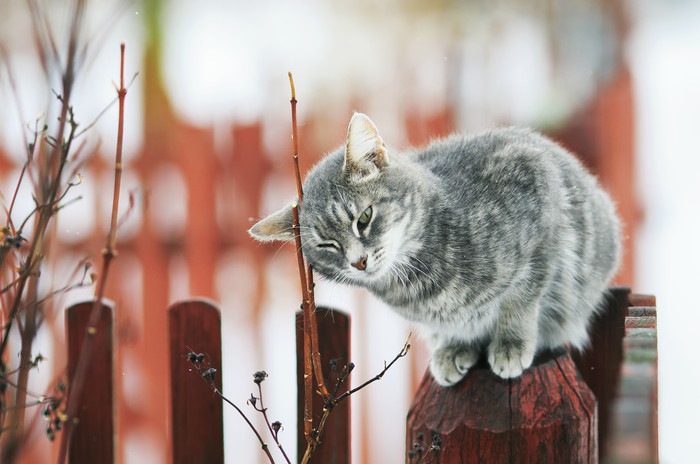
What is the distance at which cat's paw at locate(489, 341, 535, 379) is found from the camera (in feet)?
2.78

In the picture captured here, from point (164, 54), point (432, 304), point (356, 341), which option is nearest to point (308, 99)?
point (164, 54)

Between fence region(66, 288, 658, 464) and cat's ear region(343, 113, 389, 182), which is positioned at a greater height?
cat's ear region(343, 113, 389, 182)

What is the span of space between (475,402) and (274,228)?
0.30m

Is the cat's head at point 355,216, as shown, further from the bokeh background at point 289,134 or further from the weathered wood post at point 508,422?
the bokeh background at point 289,134

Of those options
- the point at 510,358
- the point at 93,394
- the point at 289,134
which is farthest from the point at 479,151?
the point at 289,134

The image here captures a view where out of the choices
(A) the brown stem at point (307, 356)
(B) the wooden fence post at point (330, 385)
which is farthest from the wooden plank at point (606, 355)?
(A) the brown stem at point (307, 356)

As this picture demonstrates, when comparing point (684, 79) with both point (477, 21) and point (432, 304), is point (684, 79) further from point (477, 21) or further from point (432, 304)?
point (432, 304)

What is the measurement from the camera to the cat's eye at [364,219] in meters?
0.85

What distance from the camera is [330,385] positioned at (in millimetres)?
922

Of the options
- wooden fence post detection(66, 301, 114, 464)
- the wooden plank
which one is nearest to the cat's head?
wooden fence post detection(66, 301, 114, 464)

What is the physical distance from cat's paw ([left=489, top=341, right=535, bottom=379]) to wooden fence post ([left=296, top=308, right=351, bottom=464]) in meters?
0.18

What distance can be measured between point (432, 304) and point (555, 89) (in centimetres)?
108

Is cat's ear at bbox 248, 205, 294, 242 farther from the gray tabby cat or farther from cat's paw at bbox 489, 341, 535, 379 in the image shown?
cat's paw at bbox 489, 341, 535, 379

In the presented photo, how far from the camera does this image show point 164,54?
1.88 meters
